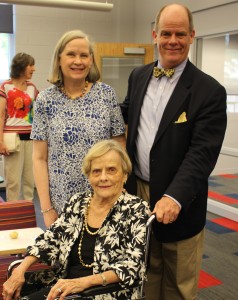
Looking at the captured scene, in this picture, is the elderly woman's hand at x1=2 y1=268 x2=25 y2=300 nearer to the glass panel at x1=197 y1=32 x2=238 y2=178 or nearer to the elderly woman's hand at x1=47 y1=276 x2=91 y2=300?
the elderly woman's hand at x1=47 y1=276 x2=91 y2=300

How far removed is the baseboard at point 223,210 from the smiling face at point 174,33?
329 cm

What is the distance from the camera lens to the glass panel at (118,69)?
6.15 metres

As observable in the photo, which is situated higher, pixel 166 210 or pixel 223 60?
pixel 223 60

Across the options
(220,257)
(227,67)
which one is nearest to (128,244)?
(220,257)

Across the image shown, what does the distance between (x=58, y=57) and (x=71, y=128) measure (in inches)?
14.9

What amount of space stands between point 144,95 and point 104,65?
4.05m

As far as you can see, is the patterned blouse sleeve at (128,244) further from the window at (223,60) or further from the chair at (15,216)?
the window at (223,60)

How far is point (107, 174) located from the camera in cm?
205

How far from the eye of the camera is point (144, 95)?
2.20 m

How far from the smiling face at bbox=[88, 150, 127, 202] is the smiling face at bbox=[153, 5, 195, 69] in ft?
1.75

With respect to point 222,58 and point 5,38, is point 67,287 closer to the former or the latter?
point 222,58

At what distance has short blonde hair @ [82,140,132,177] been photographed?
2.06 meters

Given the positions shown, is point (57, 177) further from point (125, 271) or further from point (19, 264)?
point (125, 271)

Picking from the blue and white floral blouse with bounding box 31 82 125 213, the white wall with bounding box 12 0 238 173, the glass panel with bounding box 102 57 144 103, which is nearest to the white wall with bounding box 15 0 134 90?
the white wall with bounding box 12 0 238 173
